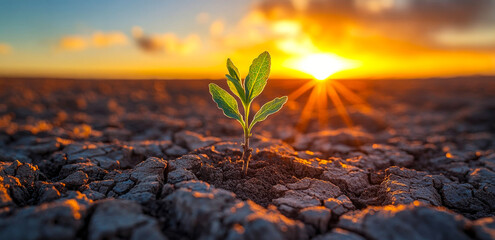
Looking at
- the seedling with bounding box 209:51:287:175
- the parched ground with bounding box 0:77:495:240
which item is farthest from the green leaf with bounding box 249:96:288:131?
the parched ground with bounding box 0:77:495:240

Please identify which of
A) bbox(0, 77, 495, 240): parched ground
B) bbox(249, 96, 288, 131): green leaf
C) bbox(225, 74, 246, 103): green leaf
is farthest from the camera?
bbox(249, 96, 288, 131): green leaf

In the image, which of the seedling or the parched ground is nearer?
the parched ground

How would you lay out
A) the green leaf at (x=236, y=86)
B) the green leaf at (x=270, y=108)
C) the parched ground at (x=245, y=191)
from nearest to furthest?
the parched ground at (x=245, y=191), the green leaf at (x=236, y=86), the green leaf at (x=270, y=108)

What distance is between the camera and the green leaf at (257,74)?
2.06 metres

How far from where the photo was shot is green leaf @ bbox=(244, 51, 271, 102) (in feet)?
6.77

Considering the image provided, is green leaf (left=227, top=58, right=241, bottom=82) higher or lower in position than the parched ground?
higher

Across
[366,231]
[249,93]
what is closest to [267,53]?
[249,93]

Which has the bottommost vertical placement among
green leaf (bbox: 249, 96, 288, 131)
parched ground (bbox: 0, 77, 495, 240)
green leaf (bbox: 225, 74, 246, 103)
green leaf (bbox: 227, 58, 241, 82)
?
parched ground (bbox: 0, 77, 495, 240)

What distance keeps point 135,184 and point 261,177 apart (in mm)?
1036

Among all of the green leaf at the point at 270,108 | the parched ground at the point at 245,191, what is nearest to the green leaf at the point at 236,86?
the green leaf at the point at 270,108

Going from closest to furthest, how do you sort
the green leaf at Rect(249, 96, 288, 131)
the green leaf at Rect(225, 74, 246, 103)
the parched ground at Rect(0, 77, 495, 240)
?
the parched ground at Rect(0, 77, 495, 240)
the green leaf at Rect(225, 74, 246, 103)
the green leaf at Rect(249, 96, 288, 131)

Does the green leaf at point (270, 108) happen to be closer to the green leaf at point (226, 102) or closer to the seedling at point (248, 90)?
the seedling at point (248, 90)

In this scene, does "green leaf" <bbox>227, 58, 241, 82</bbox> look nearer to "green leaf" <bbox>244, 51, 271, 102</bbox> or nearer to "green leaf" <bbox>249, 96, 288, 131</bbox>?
"green leaf" <bbox>244, 51, 271, 102</bbox>

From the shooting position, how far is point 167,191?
187 cm
